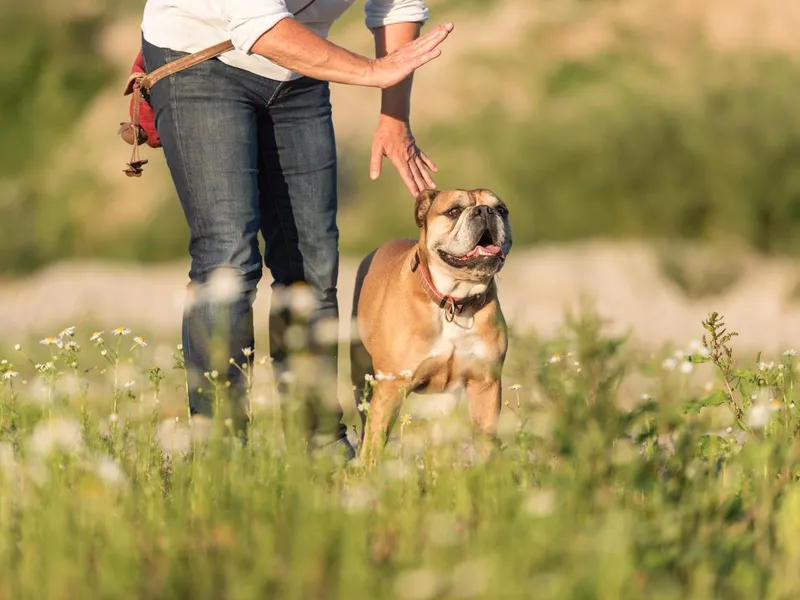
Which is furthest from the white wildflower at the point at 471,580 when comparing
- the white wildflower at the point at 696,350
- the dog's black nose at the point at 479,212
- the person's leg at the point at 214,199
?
the dog's black nose at the point at 479,212

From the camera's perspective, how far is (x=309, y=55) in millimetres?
3871

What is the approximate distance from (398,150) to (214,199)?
0.91 metres

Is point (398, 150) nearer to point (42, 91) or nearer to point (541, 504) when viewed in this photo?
point (541, 504)

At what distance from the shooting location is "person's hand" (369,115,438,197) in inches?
185

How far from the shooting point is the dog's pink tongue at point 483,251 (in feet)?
15.5

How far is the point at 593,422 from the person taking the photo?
271 cm

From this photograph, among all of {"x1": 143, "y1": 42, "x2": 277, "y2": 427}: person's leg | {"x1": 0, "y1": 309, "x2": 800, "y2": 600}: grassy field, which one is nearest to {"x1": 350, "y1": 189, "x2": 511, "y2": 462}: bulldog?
{"x1": 143, "y1": 42, "x2": 277, "y2": 427}: person's leg

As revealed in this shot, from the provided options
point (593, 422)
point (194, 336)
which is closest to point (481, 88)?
point (194, 336)

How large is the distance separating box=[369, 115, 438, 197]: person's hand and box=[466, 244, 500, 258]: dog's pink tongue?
0.34 meters

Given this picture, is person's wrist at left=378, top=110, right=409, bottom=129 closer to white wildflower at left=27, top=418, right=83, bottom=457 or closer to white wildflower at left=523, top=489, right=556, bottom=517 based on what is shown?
white wildflower at left=27, top=418, right=83, bottom=457

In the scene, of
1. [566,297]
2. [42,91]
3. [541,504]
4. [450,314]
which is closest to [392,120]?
[450,314]

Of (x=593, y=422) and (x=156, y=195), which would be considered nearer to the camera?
(x=593, y=422)

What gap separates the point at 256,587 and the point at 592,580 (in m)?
0.61

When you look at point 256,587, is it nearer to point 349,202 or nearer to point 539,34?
point 349,202
